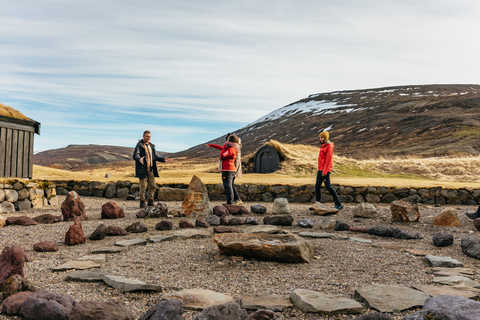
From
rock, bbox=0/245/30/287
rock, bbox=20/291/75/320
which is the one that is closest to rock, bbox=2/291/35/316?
rock, bbox=20/291/75/320

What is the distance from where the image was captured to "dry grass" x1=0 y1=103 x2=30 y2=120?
14.3 metres

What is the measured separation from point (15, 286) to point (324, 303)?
3.11 metres

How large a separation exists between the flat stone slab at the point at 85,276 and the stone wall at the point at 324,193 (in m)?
9.59

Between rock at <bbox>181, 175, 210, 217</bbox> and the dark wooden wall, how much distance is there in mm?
8142

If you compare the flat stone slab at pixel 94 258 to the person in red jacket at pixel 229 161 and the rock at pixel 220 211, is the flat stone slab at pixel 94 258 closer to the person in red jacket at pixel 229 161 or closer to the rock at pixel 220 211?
the rock at pixel 220 211

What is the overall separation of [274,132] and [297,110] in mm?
35773

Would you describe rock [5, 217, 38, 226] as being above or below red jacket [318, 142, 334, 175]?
below

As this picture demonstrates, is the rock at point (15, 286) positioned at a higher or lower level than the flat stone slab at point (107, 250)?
higher

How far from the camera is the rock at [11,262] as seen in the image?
418cm

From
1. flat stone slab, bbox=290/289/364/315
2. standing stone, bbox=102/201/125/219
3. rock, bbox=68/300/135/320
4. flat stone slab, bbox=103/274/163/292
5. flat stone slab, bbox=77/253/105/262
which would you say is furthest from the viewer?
standing stone, bbox=102/201/125/219

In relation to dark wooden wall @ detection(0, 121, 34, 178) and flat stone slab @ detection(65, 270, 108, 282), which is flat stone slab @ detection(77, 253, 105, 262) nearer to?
flat stone slab @ detection(65, 270, 108, 282)

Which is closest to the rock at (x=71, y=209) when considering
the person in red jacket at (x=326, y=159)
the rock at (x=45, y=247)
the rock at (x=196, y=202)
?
the rock at (x=196, y=202)

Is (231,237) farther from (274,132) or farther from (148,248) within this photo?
(274,132)

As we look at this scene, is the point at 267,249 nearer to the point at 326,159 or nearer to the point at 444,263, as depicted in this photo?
the point at 444,263
